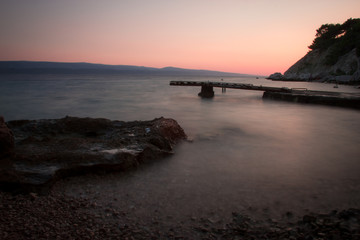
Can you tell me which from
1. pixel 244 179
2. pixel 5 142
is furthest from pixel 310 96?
pixel 5 142

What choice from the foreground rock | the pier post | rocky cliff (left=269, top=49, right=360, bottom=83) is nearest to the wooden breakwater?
the pier post

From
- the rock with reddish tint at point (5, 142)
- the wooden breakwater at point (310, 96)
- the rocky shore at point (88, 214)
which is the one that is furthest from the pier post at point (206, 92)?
the rock with reddish tint at point (5, 142)

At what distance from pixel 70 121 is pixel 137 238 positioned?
561 cm

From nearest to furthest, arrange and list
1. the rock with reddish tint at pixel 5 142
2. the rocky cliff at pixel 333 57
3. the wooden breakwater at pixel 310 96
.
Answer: the rock with reddish tint at pixel 5 142, the wooden breakwater at pixel 310 96, the rocky cliff at pixel 333 57

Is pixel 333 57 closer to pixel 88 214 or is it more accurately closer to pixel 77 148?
pixel 77 148

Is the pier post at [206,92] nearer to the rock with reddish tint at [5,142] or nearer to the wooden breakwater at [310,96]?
the wooden breakwater at [310,96]

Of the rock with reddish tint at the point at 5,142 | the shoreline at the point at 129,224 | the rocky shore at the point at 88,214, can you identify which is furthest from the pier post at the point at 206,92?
the shoreline at the point at 129,224

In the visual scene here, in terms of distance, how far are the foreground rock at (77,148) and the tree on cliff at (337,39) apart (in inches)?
2232

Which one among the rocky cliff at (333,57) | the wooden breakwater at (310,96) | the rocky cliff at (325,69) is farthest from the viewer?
the rocky cliff at (333,57)

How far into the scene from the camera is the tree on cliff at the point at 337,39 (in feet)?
183

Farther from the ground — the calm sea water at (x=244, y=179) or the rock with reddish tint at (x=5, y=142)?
the rock with reddish tint at (x=5, y=142)

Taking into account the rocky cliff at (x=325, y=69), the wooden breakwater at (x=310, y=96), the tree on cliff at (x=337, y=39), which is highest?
the tree on cliff at (x=337, y=39)

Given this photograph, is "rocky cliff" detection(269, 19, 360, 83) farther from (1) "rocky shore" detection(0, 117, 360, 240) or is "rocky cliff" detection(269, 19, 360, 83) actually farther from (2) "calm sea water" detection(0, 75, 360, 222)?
(1) "rocky shore" detection(0, 117, 360, 240)

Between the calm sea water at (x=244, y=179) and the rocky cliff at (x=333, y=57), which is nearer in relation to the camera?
the calm sea water at (x=244, y=179)
